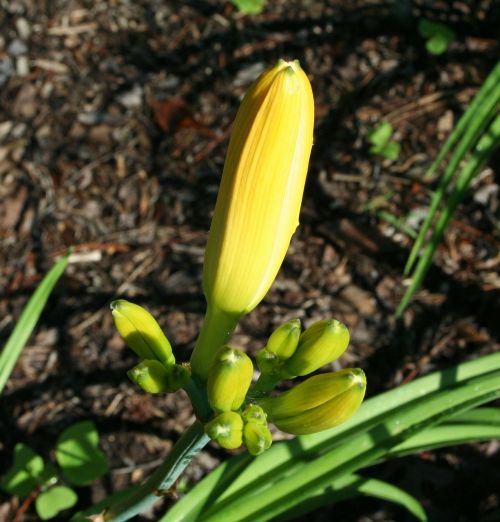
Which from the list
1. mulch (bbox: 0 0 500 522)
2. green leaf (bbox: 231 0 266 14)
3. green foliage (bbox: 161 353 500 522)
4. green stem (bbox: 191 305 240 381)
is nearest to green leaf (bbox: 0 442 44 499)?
mulch (bbox: 0 0 500 522)

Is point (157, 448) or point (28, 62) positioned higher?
point (28, 62)

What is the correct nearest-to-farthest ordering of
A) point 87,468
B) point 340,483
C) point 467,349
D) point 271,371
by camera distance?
1. point 271,371
2. point 340,483
3. point 87,468
4. point 467,349

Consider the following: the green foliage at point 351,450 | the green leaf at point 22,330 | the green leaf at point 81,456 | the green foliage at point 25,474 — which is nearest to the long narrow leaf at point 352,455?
the green foliage at point 351,450

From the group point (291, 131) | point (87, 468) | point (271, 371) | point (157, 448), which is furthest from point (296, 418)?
point (157, 448)

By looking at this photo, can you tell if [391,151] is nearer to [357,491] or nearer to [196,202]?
[196,202]

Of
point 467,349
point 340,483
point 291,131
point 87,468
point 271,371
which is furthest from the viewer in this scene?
point 467,349

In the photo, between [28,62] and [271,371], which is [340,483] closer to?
[271,371]

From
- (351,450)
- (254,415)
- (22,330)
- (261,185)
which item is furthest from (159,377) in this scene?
(22,330)
